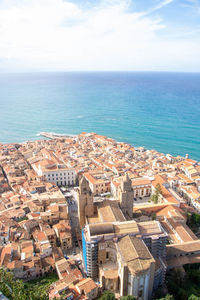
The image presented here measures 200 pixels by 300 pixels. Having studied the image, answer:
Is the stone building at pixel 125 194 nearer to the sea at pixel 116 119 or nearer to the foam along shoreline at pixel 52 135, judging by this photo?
the sea at pixel 116 119

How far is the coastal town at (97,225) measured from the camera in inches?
1105

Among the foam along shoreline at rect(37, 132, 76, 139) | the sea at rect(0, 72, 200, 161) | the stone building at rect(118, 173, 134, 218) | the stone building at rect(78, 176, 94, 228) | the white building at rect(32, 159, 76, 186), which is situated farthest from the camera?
the foam along shoreline at rect(37, 132, 76, 139)

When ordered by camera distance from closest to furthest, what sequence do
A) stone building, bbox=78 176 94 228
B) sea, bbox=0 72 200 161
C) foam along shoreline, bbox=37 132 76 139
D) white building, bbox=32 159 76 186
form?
1. stone building, bbox=78 176 94 228
2. white building, bbox=32 159 76 186
3. sea, bbox=0 72 200 161
4. foam along shoreline, bbox=37 132 76 139

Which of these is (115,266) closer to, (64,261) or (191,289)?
(64,261)

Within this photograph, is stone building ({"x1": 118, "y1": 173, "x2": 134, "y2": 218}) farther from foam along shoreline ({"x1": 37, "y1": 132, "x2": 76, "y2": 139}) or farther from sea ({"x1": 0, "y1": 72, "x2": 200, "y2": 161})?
foam along shoreline ({"x1": 37, "y1": 132, "x2": 76, "y2": 139})

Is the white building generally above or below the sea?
below

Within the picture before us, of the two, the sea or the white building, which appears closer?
the white building

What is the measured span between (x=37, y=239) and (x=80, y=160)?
111 feet

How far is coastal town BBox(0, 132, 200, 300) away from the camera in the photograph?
1105 inches

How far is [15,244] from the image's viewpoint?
34250 millimetres

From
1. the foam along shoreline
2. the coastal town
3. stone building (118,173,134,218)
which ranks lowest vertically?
the coastal town

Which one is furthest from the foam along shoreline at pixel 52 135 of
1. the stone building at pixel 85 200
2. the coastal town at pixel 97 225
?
the stone building at pixel 85 200

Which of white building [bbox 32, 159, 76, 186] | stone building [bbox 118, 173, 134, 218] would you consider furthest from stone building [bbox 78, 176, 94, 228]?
white building [bbox 32, 159, 76, 186]

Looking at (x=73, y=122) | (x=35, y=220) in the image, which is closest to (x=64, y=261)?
(x=35, y=220)
